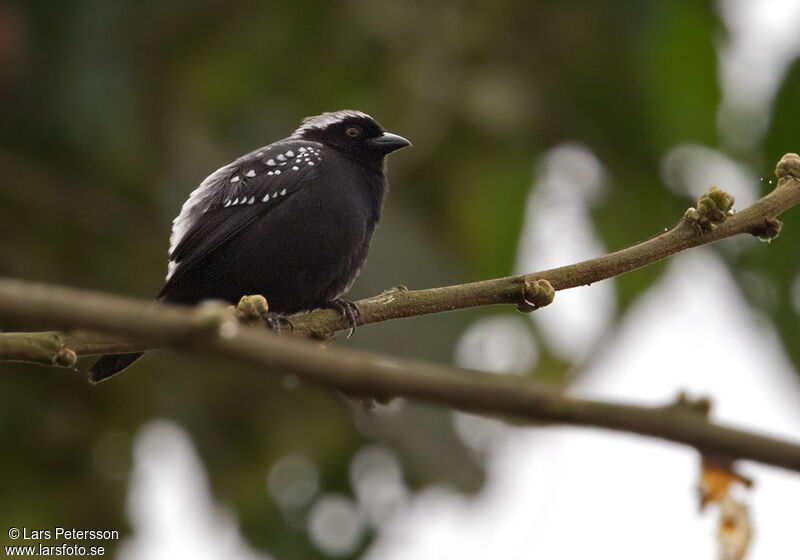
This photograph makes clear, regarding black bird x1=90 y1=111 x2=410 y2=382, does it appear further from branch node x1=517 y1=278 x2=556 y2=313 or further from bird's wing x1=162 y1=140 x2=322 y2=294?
branch node x1=517 y1=278 x2=556 y2=313

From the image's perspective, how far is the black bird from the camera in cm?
415

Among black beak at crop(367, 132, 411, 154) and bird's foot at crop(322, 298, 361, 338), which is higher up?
black beak at crop(367, 132, 411, 154)

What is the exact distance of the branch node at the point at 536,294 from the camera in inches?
116

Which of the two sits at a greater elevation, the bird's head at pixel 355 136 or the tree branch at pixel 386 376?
the bird's head at pixel 355 136

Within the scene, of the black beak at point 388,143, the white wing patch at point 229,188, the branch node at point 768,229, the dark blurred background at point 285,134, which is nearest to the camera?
the branch node at point 768,229

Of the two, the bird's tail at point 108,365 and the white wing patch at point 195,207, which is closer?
the bird's tail at point 108,365

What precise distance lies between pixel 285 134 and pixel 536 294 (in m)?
3.28

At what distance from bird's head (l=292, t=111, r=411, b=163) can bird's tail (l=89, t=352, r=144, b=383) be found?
142 cm

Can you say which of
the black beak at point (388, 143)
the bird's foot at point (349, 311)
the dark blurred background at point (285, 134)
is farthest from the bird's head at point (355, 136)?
the bird's foot at point (349, 311)

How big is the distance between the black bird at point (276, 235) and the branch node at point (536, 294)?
1.09m

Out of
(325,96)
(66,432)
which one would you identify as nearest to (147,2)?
(325,96)

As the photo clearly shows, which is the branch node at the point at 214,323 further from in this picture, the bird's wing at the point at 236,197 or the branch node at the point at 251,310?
the bird's wing at the point at 236,197

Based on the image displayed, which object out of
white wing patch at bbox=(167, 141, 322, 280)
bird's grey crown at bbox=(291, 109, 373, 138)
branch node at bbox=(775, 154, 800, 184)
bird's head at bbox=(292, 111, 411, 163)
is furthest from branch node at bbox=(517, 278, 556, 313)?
bird's grey crown at bbox=(291, 109, 373, 138)

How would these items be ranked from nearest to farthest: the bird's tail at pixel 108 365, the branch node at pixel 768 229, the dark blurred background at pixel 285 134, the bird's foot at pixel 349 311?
the branch node at pixel 768 229
the bird's foot at pixel 349 311
the bird's tail at pixel 108 365
the dark blurred background at pixel 285 134
